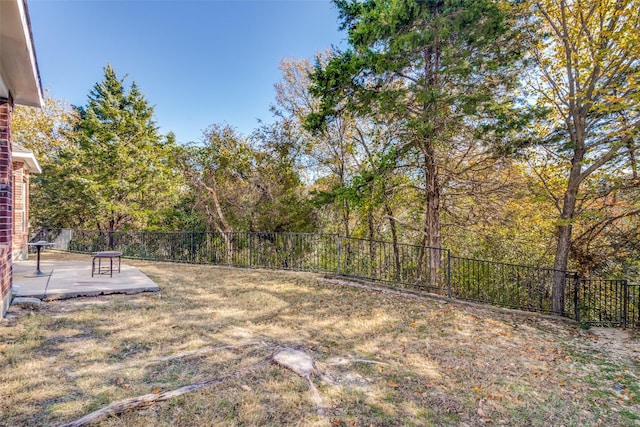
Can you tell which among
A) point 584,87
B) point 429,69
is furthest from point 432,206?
point 584,87

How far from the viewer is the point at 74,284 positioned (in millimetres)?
6016

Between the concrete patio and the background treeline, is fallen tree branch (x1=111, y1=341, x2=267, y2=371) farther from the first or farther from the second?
the background treeline

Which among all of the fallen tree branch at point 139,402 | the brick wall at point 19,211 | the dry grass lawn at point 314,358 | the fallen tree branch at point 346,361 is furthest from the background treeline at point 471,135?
the fallen tree branch at point 139,402

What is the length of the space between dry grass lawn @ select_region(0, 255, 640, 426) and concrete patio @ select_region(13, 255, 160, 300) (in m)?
0.24

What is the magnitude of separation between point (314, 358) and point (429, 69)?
24.1ft

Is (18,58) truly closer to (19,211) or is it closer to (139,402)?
(139,402)

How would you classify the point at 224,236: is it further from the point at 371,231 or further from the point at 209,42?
the point at 209,42

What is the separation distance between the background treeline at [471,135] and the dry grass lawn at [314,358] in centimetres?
327

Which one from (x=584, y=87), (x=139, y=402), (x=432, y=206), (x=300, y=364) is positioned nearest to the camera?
(x=139, y=402)

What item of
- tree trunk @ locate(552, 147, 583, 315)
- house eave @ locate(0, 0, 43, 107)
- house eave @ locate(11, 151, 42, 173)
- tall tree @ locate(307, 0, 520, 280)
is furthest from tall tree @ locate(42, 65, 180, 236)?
tree trunk @ locate(552, 147, 583, 315)

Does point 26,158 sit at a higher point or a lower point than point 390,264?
higher

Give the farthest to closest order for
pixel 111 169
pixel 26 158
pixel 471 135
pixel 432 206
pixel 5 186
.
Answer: pixel 111 169, pixel 26 158, pixel 432 206, pixel 471 135, pixel 5 186

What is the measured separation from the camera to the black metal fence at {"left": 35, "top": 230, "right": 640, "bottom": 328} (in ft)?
22.2

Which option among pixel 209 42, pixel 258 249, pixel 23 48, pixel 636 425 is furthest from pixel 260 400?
pixel 209 42
